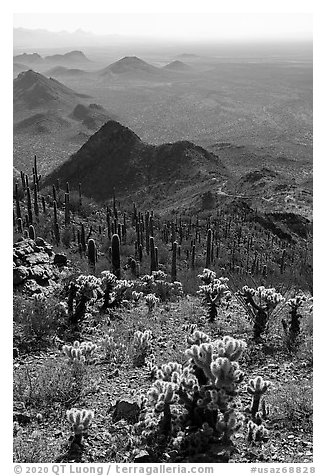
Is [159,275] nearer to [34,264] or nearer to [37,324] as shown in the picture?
[34,264]

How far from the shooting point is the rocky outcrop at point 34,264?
12.0 meters

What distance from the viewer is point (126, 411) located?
6.24 m

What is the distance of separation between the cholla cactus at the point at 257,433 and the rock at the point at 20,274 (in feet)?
24.8

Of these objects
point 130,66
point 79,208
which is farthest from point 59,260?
point 130,66

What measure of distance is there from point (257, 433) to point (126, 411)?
161cm

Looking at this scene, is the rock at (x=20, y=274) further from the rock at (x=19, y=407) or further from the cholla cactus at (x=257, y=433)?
the cholla cactus at (x=257, y=433)

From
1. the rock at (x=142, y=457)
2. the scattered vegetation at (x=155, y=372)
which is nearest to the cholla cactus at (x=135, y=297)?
the scattered vegetation at (x=155, y=372)

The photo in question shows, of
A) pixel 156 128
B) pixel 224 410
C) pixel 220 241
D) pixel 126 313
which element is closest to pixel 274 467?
pixel 224 410

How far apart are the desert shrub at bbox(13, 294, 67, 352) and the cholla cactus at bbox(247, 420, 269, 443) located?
13.7ft

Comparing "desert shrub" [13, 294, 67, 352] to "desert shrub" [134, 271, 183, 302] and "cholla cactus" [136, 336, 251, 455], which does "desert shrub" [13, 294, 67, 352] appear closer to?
"cholla cactus" [136, 336, 251, 455]

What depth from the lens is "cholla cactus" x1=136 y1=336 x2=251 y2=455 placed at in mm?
5480

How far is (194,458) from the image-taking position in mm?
5266
